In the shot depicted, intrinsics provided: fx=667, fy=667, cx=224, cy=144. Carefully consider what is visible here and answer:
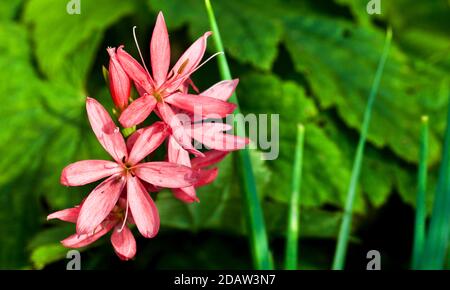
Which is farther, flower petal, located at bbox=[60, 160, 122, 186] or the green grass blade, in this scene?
the green grass blade

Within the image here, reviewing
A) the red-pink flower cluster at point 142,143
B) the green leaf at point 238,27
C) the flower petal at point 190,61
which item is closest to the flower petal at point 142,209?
the red-pink flower cluster at point 142,143

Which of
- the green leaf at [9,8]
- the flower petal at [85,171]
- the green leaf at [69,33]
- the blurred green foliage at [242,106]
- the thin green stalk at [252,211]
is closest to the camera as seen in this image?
the flower petal at [85,171]

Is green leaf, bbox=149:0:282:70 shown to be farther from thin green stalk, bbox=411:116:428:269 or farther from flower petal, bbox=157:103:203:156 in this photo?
flower petal, bbox=157:103:203:156

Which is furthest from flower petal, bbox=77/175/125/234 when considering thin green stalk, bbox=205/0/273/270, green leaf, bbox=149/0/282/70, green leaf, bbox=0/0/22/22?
green leaf, bbox=0/0/22/22

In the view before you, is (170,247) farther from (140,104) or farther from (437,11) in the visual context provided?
(437,11)

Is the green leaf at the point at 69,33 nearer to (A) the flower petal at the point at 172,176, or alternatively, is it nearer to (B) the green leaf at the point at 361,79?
(B) the green leaf at the point at 361,79

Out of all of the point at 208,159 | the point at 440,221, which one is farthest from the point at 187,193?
the point at 440,221

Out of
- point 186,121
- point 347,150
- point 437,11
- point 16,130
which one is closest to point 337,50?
point 347,150
